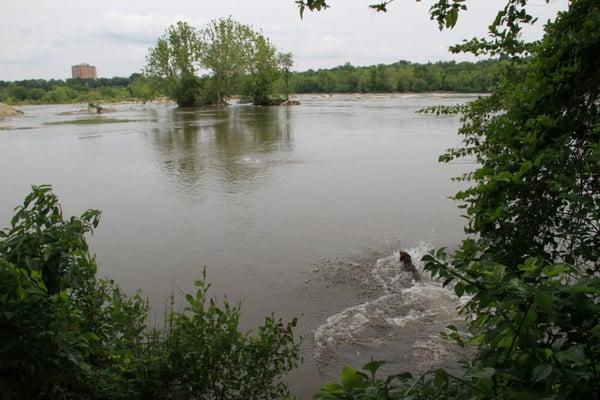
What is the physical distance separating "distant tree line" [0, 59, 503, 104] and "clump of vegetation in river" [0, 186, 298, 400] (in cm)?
6043

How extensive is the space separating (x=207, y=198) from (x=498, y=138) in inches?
447

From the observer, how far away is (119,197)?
1444 cm

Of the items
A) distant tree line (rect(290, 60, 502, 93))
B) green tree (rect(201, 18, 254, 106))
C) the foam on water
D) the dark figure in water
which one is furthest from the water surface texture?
distant tree line (rect(290, 60, 502, 93))

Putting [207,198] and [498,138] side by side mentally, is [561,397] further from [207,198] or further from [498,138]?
[207,198]

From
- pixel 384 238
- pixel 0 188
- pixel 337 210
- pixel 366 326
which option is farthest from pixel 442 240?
pixel 0 188

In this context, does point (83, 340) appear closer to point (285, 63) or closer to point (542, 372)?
point (542, 372)

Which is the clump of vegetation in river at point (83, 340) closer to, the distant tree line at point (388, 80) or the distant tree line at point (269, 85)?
the distant tree line at point (269, 85)

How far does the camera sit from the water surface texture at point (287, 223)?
6941 mm

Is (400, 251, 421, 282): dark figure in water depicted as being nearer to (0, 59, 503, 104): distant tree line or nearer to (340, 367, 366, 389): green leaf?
(340, 367, 366, 389): green leaf

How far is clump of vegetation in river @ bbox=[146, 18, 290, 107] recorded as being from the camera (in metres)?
64.5

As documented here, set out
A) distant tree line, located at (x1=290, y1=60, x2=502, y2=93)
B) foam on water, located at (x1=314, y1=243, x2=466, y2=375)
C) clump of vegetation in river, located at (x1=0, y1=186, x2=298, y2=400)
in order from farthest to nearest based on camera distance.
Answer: distant tree line, located at (x1=290, y1=60, x2=502, y2=93)
foam on water, located at (x1=314, y1=243, x2=466, y2=375)
clump of vegetation in river, located at (x1=0, y1=186, x2=298, y2=400)

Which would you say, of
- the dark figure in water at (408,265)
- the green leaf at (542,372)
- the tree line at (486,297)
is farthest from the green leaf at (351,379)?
the dark figure in water at (408,265)

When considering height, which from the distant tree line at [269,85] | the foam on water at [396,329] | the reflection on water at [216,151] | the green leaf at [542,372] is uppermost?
the distant tree line at [269,85]

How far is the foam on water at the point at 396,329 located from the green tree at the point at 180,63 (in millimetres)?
61635
